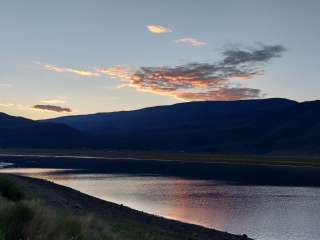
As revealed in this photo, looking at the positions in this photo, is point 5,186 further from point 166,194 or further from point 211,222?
point 166,194

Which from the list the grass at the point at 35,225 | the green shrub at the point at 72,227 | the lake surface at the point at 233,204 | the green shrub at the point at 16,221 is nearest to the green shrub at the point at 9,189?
→ the grass at the point at 35,225

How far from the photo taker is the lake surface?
91.6 feet

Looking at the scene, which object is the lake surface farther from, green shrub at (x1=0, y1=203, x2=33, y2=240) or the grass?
green shrub at (x1=0, y1=203, x2=33, y2=240)

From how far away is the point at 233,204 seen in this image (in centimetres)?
3853

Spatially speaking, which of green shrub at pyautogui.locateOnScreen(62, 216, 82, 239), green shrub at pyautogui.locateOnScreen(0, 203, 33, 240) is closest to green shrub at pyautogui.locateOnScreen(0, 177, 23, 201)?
green shrub at pyautogui.locateOnScreen(62, 216, 82, 239)

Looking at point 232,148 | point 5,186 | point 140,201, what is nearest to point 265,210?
point 140,201

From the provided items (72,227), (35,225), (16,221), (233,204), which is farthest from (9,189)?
(233,204)

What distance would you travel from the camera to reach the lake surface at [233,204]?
2792 centimetres

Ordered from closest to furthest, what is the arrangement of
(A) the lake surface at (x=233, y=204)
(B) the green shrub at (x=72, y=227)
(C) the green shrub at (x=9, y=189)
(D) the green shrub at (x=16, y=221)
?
(D) the green shrub at (x=16, y=221)
(B) the green shrub at (x=72, y=227)
(C) the green shrub at (x=9, y=189)
(A) the lake surface at (x=233, y=204)

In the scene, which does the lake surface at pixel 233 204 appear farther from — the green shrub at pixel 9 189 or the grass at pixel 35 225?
the grass at pixel 35 225

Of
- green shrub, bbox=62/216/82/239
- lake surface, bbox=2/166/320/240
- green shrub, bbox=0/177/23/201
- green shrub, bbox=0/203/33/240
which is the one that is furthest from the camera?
lake surface, bbox=2/166/320/240

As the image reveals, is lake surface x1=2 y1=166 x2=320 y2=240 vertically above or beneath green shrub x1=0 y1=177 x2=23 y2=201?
beneath

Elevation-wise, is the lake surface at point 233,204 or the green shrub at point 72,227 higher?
the green shrub at point 72,227

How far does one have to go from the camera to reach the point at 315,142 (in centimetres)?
16988
